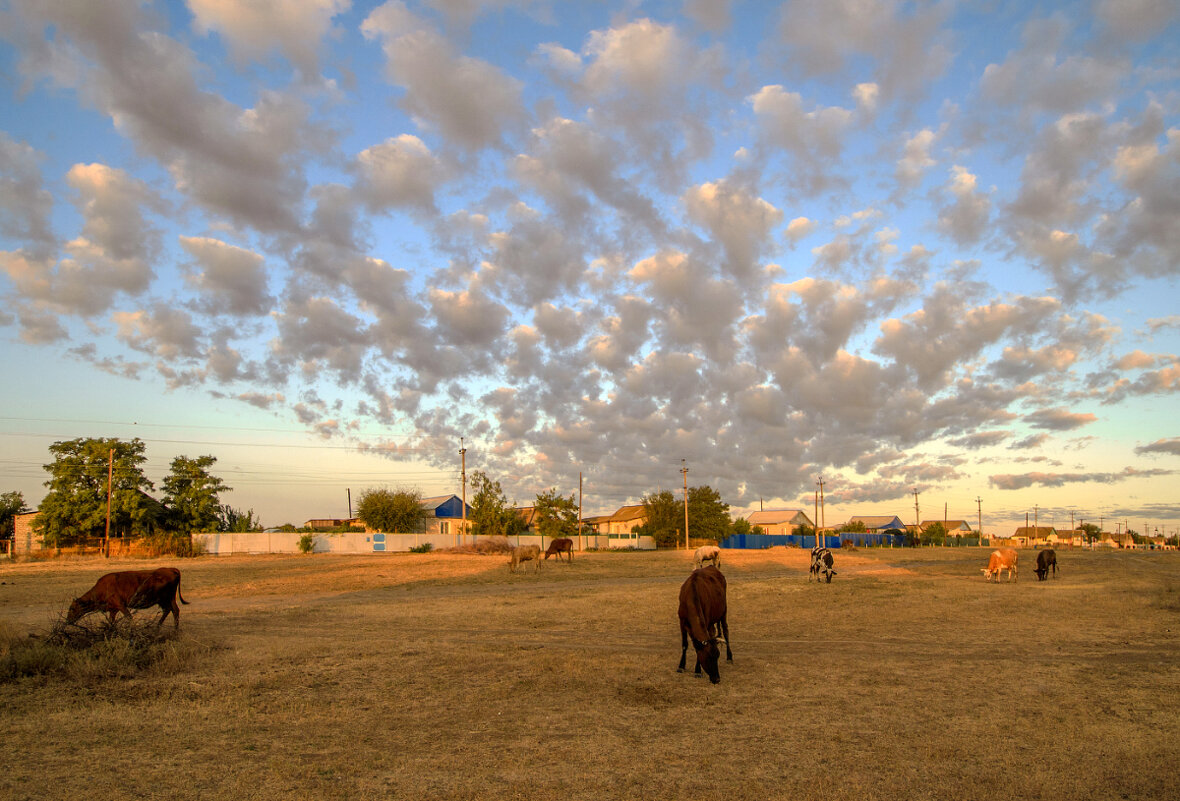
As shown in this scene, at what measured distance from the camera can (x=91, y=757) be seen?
7172mm

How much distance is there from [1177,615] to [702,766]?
18.8 m

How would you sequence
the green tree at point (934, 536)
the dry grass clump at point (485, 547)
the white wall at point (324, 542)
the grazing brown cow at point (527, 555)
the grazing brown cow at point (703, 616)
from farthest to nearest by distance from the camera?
1. the green tree at point (934, 536)
2. the dry grass clump at point (485, 547)
3. the white wall at point (324, 542)
4. the grazing brown cow at point (527, 555)
5. the grazing brown cow at point (703, 616)

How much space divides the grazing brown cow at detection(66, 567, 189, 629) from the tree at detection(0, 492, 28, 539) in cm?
7239

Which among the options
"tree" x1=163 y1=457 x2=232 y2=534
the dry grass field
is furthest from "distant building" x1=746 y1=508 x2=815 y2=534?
the dry grass field

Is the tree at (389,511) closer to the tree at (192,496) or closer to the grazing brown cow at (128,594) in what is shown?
the tree at (192,496)

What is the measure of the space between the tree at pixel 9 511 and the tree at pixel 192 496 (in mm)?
19696

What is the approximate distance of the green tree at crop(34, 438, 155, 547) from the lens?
193ft

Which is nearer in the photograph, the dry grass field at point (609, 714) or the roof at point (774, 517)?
the dry grass field at point (609, 714)

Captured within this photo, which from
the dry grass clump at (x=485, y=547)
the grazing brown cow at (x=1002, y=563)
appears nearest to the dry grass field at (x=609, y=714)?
the grazing brown cow at (x=1002, y=563)

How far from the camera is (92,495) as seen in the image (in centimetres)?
5978

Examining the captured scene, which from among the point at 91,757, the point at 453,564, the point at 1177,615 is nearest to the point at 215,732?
the point at 91,757

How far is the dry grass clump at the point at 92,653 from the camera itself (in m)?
10.7

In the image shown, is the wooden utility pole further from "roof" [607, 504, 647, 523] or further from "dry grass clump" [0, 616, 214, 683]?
"roof" [607, 504, 647, 523]

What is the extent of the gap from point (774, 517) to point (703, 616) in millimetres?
138230
